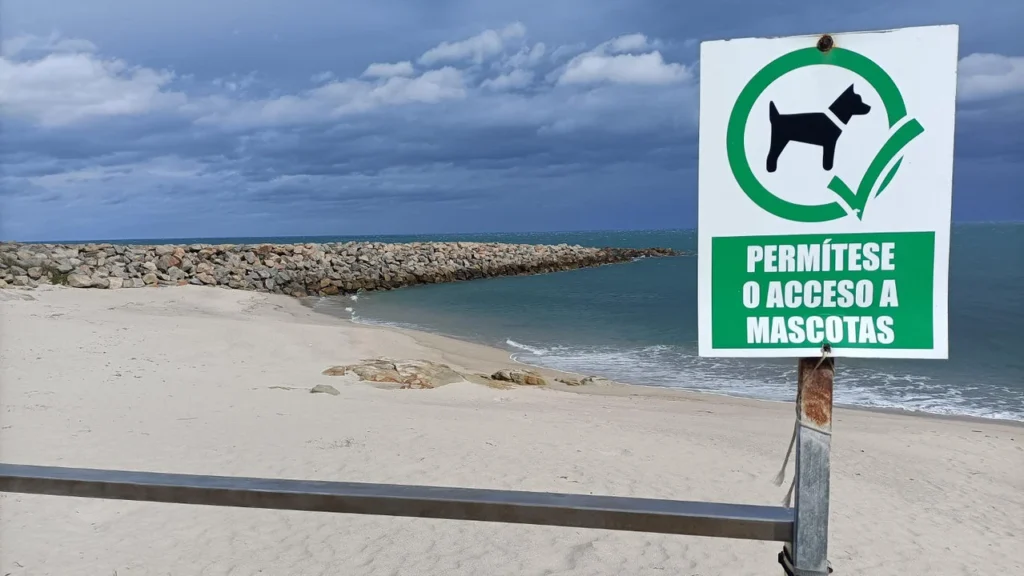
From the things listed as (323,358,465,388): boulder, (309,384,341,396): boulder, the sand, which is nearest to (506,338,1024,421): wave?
the sand

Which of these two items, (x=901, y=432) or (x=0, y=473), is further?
(x=901, y=432)

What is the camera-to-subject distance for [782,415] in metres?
9.78

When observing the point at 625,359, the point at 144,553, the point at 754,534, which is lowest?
the point at 625,359

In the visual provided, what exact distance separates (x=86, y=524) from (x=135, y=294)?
1777cm

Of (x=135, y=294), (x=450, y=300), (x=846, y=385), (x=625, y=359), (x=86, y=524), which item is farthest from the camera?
(x=450, y=300)

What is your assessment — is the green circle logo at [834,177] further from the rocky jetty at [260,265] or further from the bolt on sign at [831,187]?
the rocky jetty at [260,265]

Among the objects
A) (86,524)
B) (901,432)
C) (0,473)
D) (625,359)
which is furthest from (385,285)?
(0,473)

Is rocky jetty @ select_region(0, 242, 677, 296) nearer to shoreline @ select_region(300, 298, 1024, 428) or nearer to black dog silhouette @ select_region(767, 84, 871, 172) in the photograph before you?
shoreline @ select_region(300, 298, 1024, 428)

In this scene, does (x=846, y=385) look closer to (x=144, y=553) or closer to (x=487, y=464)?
(x=487, y=464)

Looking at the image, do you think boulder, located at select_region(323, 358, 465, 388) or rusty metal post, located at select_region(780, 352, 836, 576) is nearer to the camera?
rusty metal post, located at select_region(780, 352, 836, 576)

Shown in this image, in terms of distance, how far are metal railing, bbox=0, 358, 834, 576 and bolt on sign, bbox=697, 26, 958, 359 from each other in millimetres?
166

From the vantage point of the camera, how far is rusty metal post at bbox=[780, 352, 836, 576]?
1675mm

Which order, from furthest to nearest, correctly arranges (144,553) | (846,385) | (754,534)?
(846,385) < (144,553) < (754,534)

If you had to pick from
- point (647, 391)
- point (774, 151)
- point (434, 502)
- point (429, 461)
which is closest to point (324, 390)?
point (429, 461)
